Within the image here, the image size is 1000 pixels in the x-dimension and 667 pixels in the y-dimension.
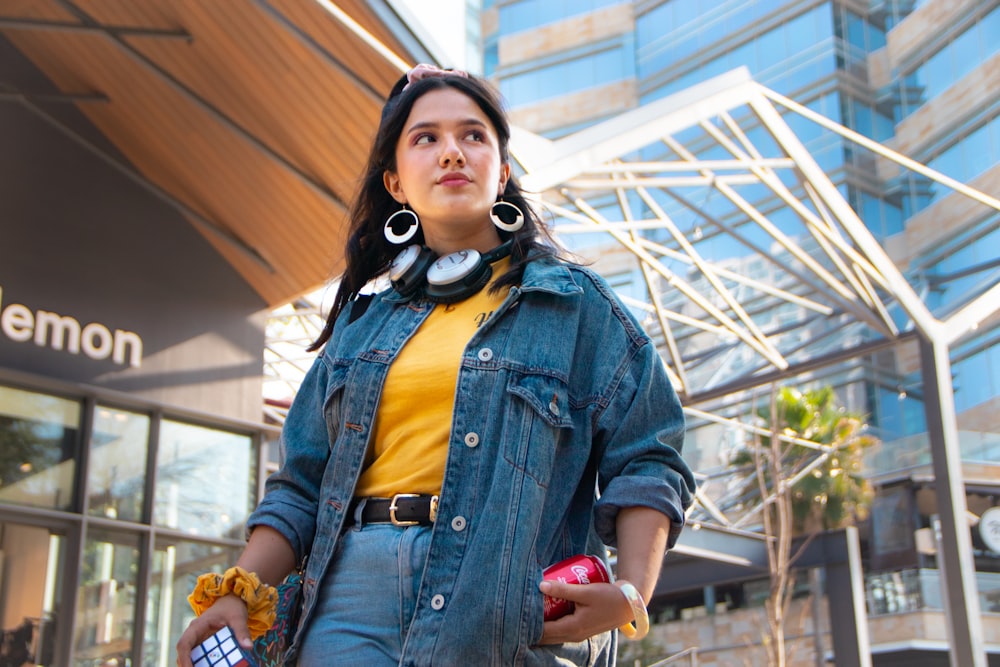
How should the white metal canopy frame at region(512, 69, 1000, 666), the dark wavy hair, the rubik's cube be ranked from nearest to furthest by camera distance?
the rubik's cube → the dark wavy hair → the white metal canopy frame at region(512, 69, 1000, 666)

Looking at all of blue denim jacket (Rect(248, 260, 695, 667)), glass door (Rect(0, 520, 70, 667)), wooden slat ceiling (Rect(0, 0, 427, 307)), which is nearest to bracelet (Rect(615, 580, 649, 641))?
blue denim jacket (Rect(248, 260, 695, 667))

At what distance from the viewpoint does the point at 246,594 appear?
2320mm

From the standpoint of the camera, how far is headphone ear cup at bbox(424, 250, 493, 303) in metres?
2.56

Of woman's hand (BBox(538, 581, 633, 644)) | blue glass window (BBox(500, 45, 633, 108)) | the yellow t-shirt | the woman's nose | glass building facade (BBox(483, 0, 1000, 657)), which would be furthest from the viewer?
blue glass window (BBox(500, 45, 633, 108))

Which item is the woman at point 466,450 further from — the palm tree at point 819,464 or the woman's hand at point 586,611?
the palm tree at point 819,464

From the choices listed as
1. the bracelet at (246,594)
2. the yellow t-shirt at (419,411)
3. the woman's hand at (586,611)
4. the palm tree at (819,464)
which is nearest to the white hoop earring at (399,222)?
the yellow t-shirt at (419,411)

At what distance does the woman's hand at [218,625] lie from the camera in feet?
7.41

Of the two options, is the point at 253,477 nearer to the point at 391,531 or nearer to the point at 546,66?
the point at 391,531

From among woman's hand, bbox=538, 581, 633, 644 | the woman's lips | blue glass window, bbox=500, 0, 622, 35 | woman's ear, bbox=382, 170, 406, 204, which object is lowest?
woman's hand, bbox=538, 581, 633, 644

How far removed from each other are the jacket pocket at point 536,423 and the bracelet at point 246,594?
53cm

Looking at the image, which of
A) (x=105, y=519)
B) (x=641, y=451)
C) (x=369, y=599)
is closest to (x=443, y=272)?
(x=641, y=451)

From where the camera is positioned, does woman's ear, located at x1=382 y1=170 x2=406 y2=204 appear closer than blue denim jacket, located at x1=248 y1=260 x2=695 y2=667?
No

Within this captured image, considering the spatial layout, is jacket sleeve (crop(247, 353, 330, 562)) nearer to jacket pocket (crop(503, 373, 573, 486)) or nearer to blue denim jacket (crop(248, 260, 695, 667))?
blue denim jacket (crop(248, 260, 695, 667))

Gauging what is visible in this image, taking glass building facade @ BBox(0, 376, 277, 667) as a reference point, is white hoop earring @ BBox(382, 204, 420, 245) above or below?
below
